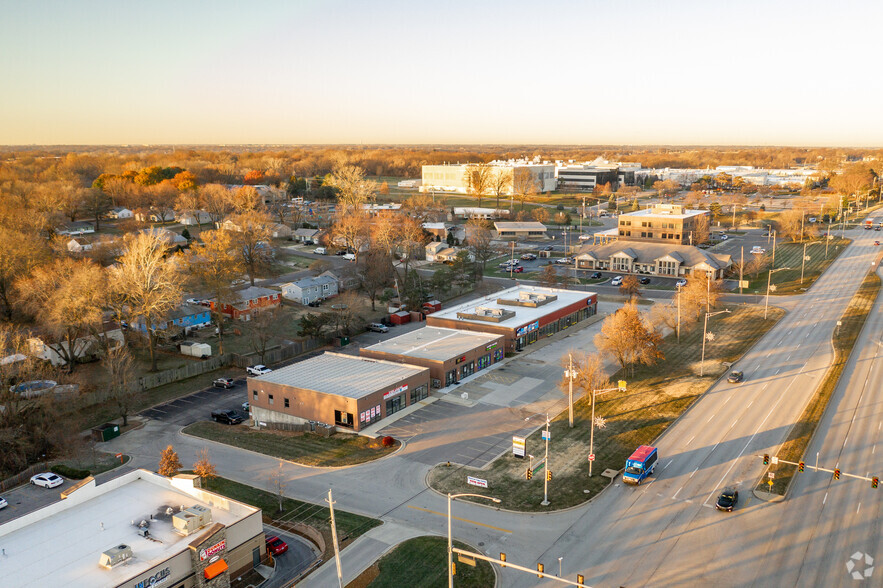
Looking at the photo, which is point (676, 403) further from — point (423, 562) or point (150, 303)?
point (150, 303)

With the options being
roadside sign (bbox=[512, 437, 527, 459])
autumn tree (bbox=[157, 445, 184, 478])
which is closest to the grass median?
roadside sign (bbox=[512, 437, 527, 459])

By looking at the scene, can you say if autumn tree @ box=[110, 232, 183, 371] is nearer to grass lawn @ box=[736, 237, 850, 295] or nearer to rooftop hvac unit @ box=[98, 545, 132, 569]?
rooftop hvac unit @ box=[98, 545, 132, 569]

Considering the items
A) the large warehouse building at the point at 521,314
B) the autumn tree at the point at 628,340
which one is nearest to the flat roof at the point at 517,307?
the large warehouse building at the point at 521,314

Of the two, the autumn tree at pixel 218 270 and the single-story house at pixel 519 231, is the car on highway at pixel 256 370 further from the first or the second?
the single-story house at pixel 519 231

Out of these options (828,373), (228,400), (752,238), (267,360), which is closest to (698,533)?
(828,373)

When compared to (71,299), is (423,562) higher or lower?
lower

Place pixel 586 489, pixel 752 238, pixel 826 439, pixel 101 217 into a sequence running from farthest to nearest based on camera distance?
pixel 101 217 → pixel 752 238 → pixel 826 439 → pixel 586 489
